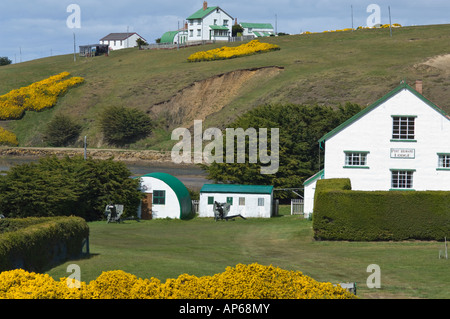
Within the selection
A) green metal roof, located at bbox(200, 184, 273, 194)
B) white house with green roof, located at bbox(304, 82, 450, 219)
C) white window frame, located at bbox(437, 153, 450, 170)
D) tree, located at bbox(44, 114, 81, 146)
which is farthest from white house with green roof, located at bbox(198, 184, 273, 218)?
tree, located at bbox(44, 114, 81, 146)

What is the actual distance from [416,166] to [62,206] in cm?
2367

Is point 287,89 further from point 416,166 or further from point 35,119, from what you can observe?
point 416,166

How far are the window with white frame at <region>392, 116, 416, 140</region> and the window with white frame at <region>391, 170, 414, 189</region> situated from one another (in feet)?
7.74

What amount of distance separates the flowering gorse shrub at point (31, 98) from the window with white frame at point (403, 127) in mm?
92591

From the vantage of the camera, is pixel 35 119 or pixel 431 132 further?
pixel 35 119

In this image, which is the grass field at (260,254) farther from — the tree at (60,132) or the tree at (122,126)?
the tree at (60,132)

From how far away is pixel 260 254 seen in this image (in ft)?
98.7

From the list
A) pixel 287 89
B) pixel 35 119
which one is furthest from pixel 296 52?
pixel 35 119

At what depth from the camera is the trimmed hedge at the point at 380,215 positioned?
34.3 metres

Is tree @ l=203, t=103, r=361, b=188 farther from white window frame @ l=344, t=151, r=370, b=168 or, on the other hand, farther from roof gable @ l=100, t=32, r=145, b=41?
roof gable @ l=100, t=32, r=145, b=41

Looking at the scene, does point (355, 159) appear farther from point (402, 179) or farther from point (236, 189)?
point (236, 189)

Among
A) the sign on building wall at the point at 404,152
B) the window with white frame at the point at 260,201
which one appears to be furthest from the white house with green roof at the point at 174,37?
the sign on building wall at the point at 404,152

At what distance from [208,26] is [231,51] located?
3012 centimetres
